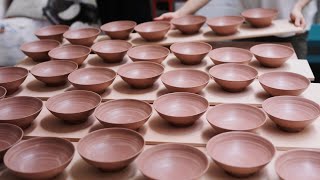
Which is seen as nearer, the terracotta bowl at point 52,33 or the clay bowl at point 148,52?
the clay bowl at point 148,52

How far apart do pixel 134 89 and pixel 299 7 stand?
4.57 ft

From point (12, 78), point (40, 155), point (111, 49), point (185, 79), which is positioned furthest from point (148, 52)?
point (40, 155)

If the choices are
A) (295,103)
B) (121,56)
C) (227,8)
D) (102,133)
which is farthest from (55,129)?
(227,8)

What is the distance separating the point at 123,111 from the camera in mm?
1875

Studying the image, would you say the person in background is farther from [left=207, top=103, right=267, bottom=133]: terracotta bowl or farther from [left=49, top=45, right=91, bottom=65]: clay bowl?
[left=207, top=103, right=267, bottom=133]: terracotta bowl

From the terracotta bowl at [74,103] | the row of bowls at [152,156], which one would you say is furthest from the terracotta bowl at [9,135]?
the terracotta bowl at [74,103]

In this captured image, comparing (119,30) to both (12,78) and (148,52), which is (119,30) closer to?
(148,52)

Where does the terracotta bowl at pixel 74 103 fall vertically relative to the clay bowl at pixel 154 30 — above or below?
below

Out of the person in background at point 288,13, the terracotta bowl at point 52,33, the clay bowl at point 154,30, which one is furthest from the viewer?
the person in background at point 288,13

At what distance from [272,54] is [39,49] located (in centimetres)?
148

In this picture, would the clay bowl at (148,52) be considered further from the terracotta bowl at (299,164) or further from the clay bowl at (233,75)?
the terracotta bowl at (299,164)

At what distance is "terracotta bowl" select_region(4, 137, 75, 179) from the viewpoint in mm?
1514

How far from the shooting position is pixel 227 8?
4.79 meters

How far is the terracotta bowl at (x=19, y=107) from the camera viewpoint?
188 cm
